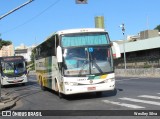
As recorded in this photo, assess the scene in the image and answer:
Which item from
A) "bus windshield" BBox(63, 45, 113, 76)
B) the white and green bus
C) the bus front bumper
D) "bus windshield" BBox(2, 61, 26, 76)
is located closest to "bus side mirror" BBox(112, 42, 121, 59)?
the white and green bus

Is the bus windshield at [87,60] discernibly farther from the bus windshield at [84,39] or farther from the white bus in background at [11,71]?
the white bus in background at [11,71]

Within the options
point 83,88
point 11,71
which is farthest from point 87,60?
point 11,71

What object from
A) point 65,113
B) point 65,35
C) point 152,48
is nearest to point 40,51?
point 65,35

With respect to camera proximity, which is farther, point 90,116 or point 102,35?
point 102,35

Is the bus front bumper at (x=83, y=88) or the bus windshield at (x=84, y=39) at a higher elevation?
the bus windshield at (x=84, y=39)

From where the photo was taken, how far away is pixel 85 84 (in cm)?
1836

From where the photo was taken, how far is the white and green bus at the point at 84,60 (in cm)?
1830

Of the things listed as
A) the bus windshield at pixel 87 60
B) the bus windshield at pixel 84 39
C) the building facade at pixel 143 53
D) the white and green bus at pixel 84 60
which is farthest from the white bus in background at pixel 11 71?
the building facade at pixel 143 53

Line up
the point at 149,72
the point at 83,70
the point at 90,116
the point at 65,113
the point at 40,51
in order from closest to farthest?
the point at 90,116 < the point at 65,113 < the point at 83,70 < the point at 40,51 < the point at 149,72

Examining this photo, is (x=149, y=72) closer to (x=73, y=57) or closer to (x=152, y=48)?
(x=152, y=48)

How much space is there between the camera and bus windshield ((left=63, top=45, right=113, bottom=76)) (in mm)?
18339

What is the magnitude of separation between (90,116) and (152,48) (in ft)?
150

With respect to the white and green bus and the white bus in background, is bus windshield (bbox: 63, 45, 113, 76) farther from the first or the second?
the white bus in background

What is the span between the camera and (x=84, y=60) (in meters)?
18.4
